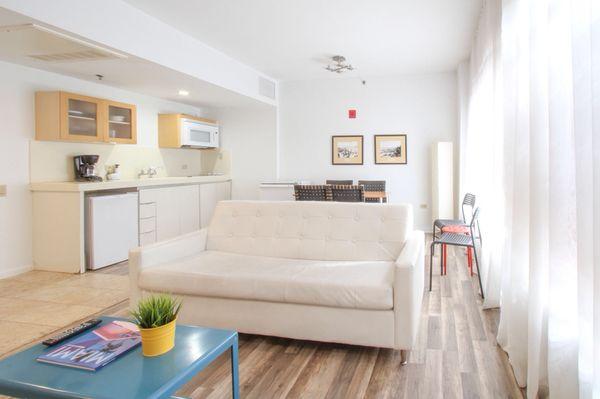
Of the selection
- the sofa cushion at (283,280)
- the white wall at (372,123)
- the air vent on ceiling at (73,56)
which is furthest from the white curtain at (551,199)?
the white wall at (372,123)

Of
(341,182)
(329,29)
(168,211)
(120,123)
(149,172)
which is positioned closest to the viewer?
(329,29)

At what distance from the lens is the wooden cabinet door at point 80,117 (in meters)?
4.96

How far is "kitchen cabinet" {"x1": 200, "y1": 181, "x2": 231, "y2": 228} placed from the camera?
7268 millimetres

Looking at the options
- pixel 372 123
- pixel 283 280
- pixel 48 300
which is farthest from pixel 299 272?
pixel 372 123

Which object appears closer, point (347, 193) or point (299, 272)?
point (299, 272)

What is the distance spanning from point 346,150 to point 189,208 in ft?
9.42

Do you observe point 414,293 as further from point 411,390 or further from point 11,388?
point 11,388

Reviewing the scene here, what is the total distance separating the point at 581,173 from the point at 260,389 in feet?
5.71

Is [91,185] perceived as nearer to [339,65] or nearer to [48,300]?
[48,300]

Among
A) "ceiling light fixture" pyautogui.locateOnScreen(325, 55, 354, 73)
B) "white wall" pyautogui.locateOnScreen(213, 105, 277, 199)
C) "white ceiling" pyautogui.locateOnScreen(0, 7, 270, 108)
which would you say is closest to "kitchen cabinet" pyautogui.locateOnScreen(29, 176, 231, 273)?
"white ceiling" pyautogui.locateOnScreen(0, 7, 270, 108)

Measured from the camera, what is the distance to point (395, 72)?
7.24 meters

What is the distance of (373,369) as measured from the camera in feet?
8.16

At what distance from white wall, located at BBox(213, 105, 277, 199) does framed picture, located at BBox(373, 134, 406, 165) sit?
6.04 ft

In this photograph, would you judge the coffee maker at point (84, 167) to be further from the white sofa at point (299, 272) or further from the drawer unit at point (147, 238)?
the white sofa at point (299, 272)
